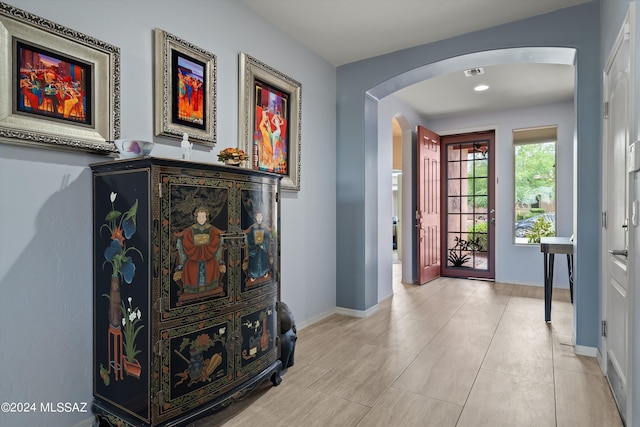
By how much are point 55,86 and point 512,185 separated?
5.65 m

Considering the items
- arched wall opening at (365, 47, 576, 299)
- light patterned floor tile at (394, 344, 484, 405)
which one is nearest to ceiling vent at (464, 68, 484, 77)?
arched wall opening at (365, 47, 576, 299)

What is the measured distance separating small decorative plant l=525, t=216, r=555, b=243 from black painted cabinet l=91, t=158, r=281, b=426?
4.97m

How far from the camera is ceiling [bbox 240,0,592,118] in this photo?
2.72 metres

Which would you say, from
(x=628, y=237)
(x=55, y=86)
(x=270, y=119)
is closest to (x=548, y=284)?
(x=628, y=237)

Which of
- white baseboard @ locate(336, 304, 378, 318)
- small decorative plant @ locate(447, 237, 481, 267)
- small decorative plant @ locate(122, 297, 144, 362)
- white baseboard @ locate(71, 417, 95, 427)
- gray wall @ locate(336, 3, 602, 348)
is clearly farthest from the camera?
small decorative plant @ locate(447, 237, 481, 267)

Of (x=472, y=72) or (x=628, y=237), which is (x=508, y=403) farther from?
(x=472, y=72)

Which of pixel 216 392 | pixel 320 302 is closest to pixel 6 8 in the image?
pixel 216 392

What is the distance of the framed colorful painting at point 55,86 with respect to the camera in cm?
152

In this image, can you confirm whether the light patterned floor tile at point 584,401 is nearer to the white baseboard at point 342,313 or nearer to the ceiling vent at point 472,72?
the white baseboard at point 342,313

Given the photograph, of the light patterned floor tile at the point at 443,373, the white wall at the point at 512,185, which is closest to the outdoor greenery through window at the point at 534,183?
the white wall at the point at 512,185

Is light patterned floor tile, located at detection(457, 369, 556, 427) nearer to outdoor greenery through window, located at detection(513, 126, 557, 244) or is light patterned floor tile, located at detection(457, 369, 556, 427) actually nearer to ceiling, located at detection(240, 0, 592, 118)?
ceiling, located at detection(240, 0, 592, 118)

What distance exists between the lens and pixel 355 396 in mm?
2096

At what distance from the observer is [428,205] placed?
566cm

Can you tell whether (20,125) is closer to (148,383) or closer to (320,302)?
(148,383)
